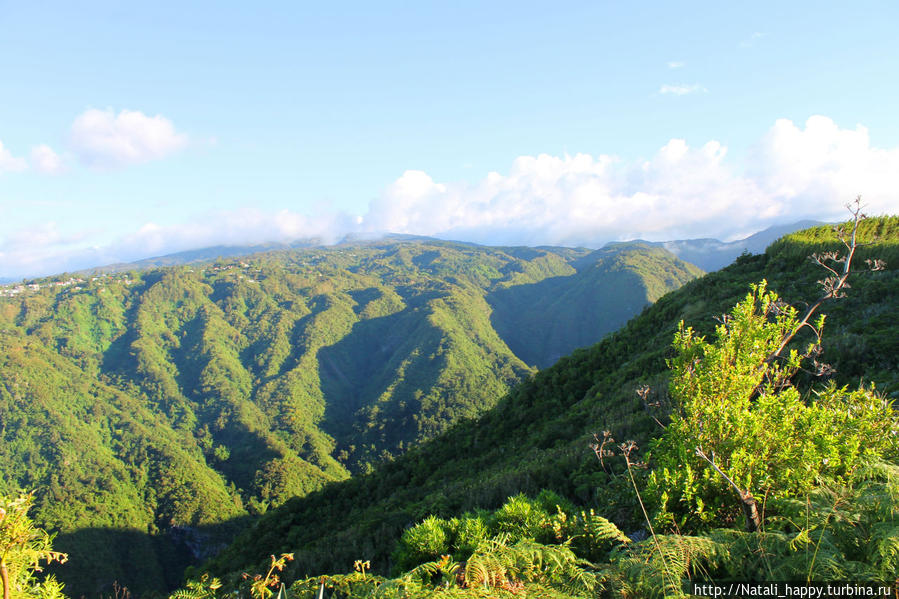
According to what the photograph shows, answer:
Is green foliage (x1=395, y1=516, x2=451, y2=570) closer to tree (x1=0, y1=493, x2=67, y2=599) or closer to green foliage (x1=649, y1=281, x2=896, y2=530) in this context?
green foliage (x1=649, y1=281, x2=896, y2=530)

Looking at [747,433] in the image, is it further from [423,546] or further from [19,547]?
[19,547]

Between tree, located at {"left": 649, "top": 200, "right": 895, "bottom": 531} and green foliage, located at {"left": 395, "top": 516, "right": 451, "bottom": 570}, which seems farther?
green foliage, located at {"left": 395, "top": 516, "right": 451, "bottom": 570}

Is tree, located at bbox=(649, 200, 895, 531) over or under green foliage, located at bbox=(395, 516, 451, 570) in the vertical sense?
over

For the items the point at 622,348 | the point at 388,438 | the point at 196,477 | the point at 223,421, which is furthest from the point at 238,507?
the point at 622,348

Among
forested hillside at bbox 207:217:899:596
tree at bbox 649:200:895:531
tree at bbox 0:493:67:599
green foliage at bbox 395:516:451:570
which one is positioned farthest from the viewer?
forested hillside at bbox 207:217:899:596

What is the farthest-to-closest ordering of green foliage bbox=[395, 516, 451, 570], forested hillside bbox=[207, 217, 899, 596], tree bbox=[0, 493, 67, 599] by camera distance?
forested hillside bbox=[207, 217, 899, 596] → green foliage bbox=[395, 516, 451, 570] → tree bbox=[0, 493, 67, 599]

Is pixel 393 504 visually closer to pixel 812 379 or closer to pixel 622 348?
pixel 622 348

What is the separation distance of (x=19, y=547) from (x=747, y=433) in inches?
343

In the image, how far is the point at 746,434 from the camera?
18.2 feet

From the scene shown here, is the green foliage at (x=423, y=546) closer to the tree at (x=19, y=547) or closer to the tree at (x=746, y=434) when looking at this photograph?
the tree at (x=746, y=434)

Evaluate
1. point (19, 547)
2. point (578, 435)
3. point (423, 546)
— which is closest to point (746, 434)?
point (423, 546)

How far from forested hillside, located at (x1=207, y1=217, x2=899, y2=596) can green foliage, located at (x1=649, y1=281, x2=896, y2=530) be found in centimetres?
22

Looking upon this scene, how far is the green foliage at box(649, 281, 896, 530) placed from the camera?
5.50 m

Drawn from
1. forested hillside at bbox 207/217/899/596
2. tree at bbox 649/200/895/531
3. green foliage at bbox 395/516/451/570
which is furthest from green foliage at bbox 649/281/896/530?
green foliage at bbox 395/516/451/570
